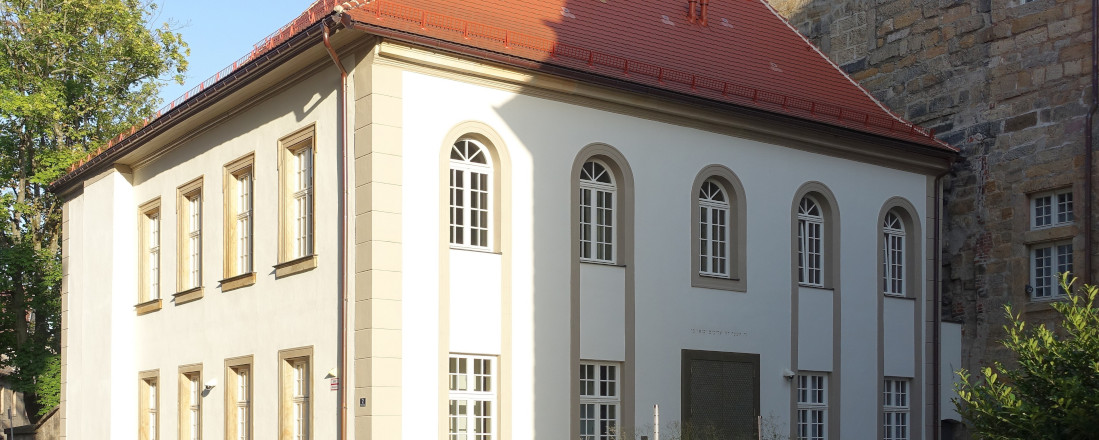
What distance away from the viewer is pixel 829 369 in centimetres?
2239

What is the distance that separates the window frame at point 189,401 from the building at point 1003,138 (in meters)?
12.8

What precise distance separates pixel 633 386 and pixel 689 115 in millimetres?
4162

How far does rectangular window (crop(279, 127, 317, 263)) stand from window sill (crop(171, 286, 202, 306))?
2842 millimetres

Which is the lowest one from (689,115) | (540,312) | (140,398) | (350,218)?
(140,398)

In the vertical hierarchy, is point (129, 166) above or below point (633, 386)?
above

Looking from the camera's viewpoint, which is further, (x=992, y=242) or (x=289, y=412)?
(x=992, y=242)

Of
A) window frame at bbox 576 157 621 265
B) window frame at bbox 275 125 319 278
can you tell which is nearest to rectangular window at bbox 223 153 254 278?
window frame at bbox 275 125 319 278

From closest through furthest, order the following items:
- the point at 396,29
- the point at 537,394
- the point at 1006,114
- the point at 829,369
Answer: the point at 396,29, the point at 537,394, the point at 829,369, the point at 1006,114

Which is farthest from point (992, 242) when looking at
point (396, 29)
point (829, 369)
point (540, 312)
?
point (396, 29)

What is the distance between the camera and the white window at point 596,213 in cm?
1973

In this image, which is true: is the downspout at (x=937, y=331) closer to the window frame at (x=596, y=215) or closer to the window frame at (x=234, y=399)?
the window frame at (x=596, y=215)

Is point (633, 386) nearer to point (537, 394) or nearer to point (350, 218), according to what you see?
point (537, 394)

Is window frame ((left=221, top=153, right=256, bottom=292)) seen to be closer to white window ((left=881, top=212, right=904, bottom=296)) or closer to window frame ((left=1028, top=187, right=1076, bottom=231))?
white window ((left=881, top=212, right=904, bottom=296))

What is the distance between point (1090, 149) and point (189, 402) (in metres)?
14.9
